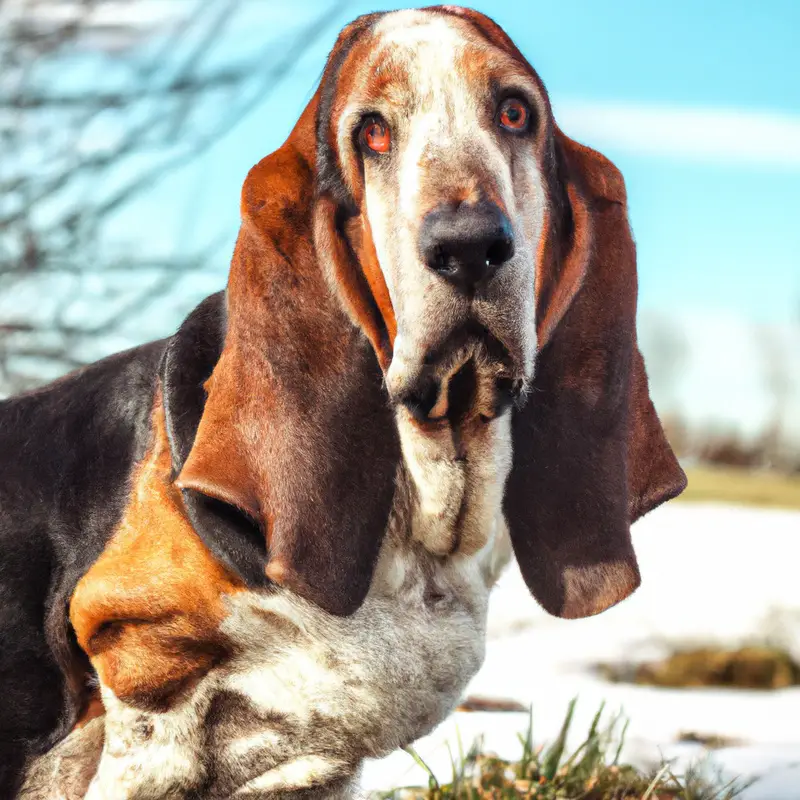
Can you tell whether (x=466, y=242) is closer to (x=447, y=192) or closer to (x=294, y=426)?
(x=447, y=192)

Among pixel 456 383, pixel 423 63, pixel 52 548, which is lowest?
pixel 52 548

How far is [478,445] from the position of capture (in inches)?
108

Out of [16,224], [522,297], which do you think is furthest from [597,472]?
[16,224]

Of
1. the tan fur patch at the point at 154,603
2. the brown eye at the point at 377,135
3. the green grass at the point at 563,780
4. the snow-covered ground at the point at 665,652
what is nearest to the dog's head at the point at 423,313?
→ the brown eye at the point at 377,135

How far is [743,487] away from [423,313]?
14.7m

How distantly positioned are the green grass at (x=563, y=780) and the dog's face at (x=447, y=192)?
170 centimetres

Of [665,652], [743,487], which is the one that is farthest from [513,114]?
[743,487]

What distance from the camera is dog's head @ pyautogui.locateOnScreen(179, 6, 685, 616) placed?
2.39 metres

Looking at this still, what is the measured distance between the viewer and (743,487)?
53.1ft

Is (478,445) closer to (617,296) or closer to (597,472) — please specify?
A: (597,472)

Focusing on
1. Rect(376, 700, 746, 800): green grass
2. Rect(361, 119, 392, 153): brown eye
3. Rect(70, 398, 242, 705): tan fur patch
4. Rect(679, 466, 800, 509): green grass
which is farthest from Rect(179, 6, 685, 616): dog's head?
Rect(679, 466, 800, 509): green grass

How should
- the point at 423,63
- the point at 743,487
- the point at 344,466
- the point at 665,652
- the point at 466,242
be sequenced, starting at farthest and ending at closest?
the point at 743,487 → the point at 665,652 → the point at 344,466 → the point at 423,63 → the point at 466,242

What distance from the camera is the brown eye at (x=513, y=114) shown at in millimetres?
2557

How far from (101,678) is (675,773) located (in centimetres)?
227
